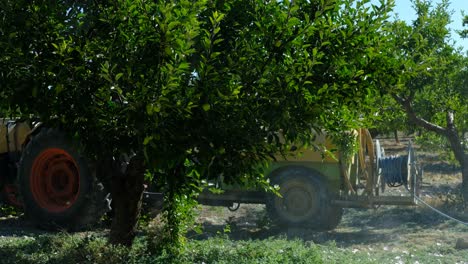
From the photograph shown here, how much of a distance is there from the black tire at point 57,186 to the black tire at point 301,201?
324cm

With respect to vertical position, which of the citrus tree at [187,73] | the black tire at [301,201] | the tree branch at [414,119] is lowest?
the black tire at [301,201]

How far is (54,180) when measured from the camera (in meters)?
10.7

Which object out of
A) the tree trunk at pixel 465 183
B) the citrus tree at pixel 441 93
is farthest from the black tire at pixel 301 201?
the tree trunk at pixel 465 183

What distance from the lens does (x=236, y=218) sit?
1359 centimetres

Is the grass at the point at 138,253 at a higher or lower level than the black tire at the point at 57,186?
lower

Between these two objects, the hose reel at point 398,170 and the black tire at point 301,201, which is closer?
the black tire at point 301,201

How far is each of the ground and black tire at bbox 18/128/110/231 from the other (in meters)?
0.38

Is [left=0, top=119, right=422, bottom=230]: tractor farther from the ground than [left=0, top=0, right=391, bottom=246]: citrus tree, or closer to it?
closer to it

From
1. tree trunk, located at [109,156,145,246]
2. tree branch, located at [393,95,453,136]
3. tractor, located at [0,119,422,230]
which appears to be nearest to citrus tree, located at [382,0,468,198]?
tree branch, located at [393,95,453,136]

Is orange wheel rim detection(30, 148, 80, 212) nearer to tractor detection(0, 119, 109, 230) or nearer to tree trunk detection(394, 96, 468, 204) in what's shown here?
tractor detection(0, 119, 109, 230)

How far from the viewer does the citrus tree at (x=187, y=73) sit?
4883mm

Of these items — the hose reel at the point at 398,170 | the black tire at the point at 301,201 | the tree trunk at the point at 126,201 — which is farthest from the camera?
the hose reel at the point at 398,170

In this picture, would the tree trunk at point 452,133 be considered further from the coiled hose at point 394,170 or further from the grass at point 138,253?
the grass at point 138,253

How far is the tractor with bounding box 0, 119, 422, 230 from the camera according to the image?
1053 cm
